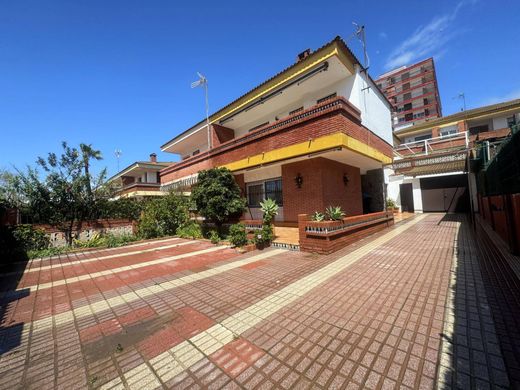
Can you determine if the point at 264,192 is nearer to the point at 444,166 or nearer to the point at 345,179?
the point at 345,179

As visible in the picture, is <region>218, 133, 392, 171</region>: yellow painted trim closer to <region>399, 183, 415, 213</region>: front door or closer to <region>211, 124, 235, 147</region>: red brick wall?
<region>211, 124, 235, 147</region>: red brick wall

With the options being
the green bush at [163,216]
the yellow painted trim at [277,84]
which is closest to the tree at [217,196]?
the green bush at [163,216]

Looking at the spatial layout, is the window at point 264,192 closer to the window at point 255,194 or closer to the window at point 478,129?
the window at point 255,194

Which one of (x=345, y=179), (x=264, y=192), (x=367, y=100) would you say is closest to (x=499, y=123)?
(x=367, y=100)

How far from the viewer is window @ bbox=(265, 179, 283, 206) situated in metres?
13.6

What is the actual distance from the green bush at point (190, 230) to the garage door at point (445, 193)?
23.2 metres

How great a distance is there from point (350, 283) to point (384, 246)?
14.7 feet

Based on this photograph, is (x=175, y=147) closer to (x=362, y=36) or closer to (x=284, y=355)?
(x=362, y=36)

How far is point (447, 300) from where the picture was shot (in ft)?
13.6

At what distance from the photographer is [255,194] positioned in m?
15.1

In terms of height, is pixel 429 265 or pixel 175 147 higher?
pixel 175 147

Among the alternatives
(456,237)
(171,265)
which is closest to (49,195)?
(171,265)

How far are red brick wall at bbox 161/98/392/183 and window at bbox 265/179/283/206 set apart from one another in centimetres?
234

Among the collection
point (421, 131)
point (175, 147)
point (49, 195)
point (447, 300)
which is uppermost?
point (421, 131)
